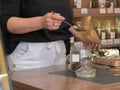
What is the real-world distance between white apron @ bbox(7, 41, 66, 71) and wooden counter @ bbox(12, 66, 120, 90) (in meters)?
0.16

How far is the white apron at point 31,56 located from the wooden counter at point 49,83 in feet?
0.52

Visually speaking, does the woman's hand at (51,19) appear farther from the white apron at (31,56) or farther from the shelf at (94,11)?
the shelf at (94,11)

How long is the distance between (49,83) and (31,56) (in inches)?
17.1

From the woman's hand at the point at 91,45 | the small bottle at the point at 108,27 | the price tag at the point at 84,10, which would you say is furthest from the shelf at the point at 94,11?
the woman's hand at the point at 91,45

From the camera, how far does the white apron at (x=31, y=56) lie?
1545 millimetres

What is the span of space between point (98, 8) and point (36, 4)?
2.13m

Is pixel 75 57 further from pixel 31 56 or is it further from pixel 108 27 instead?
pixel 108 27

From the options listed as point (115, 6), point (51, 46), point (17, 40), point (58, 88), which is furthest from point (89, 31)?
point (115, 6)

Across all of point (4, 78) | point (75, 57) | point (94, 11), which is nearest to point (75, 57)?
point (75, 57)

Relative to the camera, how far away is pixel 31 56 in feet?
5.09

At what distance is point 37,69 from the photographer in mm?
1505

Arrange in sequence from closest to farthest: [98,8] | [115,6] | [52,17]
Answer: [52,17]
[98,8]
[115,6]

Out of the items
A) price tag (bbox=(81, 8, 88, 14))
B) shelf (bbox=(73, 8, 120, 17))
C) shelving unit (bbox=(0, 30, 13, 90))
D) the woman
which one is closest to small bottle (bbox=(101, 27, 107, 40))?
shelf (bbox=(73, 8, 120, 17))

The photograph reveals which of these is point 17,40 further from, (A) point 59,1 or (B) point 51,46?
(A) point 59,1
